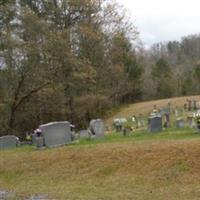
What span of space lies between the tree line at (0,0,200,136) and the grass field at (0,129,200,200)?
17.1 m

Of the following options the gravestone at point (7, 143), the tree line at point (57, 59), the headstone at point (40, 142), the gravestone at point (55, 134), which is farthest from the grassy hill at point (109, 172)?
the tree line at point (57, 59)

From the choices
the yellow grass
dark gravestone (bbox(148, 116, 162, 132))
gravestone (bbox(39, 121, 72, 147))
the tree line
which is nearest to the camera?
the yellow grass

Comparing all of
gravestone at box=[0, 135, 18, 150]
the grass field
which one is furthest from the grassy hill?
gravestone at box=[0, 135, 18, 150]

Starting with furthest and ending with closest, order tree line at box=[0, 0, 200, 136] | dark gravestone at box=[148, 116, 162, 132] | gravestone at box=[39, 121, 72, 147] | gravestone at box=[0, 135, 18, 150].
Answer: tree line at box=[0, 0, 200, 136] → gravestone at box=[0, 135, 18, 150] → dark gravestone at box=[148, 116, 162, 132] → gravestone at box=[39, 121, 72, 147]

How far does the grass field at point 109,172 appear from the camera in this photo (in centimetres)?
1336

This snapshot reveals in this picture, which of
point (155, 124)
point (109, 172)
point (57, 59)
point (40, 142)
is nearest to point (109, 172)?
point (109, 172)

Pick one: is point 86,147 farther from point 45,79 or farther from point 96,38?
point 96,38

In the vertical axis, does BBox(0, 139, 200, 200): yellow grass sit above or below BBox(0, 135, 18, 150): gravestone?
below

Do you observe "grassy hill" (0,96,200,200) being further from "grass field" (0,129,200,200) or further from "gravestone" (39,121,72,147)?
"gravestone" (39,121,72,147)

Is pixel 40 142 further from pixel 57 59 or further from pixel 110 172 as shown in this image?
pixel 57 59

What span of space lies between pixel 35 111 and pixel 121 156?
23676mm

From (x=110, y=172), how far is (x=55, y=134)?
21.9 ft

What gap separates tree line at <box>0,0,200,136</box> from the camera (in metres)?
36.6

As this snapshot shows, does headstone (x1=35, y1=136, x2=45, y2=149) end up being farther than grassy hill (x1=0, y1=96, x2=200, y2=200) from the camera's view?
Yes
